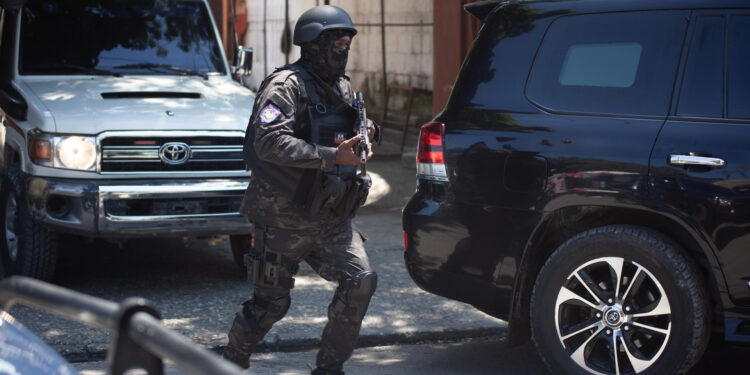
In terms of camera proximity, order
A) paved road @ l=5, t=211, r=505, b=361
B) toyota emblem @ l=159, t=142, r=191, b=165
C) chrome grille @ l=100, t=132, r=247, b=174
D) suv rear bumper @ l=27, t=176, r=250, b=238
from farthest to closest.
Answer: toyota emblem @ l=159, t=142, r=191, b=165 < chrome grille @ l=100, t=132, r=247, b=174 < suv rear bumper @ l=27, t=176, r=250, b=238 < paved road @ l=5, t=211, r=505, b=361

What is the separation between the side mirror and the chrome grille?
1399mm

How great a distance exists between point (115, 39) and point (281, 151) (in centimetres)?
369

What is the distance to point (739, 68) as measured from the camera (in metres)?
4.18

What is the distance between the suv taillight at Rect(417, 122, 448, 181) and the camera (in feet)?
15.7

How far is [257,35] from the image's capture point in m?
18.8

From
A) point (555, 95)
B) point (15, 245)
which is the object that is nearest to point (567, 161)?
point (555, 95)

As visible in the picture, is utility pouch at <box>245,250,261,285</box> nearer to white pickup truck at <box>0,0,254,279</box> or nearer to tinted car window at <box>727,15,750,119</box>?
white pickup truck at <box>0,0,254,279</box>

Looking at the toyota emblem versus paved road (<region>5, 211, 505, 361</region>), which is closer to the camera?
paved road (<region>5, 211, 505, 361</region>)

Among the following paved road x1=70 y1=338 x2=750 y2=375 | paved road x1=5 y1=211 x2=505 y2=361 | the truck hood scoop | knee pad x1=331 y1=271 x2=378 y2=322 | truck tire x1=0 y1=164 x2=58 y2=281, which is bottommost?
paved road x1=5 y1=211 x2=505 y2=361

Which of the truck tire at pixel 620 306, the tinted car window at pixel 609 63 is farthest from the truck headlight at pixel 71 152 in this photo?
the truck tire at pixel 620 306

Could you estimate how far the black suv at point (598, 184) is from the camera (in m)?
4.08

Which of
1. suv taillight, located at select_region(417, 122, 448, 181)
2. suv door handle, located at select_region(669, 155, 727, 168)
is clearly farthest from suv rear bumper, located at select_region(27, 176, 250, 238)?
suv door handle, located at select_region(669, 155, 727, 168)

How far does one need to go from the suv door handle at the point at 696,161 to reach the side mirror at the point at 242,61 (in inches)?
169

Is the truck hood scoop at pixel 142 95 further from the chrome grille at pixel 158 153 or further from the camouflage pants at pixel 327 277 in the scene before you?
the camouflage pants at pixel 327 277
